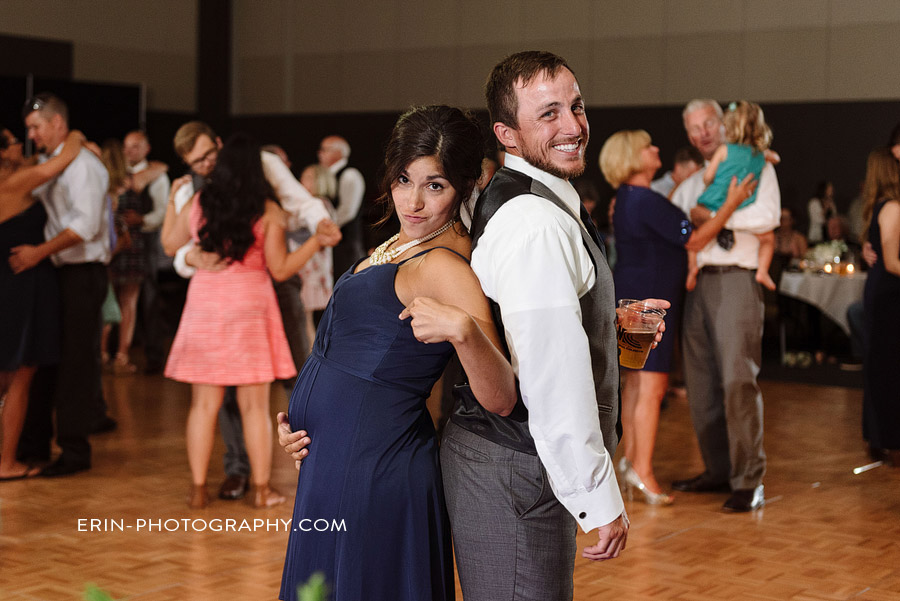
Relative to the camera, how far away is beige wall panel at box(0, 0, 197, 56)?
11.6 m

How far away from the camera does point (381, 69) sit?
1306 cm

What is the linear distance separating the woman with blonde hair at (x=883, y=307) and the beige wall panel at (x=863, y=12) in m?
5.38

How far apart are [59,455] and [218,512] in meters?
1.30

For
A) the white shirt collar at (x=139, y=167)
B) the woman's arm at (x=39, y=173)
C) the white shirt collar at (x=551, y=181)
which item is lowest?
the white shirt collar at (x=551, y=181)

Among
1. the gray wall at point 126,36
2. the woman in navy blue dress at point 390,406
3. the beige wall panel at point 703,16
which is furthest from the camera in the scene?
the gray wall at point 126,36

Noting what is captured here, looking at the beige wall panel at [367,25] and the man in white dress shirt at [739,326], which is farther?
the beige wall panel at [367,25]

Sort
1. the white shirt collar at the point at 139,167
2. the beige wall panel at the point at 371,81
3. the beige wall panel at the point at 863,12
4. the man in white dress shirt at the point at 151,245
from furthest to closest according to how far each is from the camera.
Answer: the beige wall panel at the point at 371,81
the beige wall panel at the point at 863,12
the white shirt collar at the point at 139,167
the man in white dress shirt at the point at 151,245

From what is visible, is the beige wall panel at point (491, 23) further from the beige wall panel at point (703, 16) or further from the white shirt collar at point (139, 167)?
the white shirt collar at point (139, 167)

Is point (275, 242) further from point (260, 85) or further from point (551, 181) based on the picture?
point (260, 85)

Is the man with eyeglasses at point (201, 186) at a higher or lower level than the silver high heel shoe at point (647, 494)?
higher

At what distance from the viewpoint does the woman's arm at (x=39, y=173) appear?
16.2 feet

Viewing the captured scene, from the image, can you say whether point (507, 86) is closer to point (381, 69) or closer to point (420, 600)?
point (420, 600)

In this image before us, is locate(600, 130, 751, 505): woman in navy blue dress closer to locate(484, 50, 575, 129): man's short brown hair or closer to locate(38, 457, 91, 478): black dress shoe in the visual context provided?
locate(38, 457, 91, 478): black dress shoe

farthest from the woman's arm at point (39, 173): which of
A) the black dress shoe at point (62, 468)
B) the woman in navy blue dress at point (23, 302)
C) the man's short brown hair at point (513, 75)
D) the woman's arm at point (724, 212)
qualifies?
the man's short brown hair at point (513, 75)
